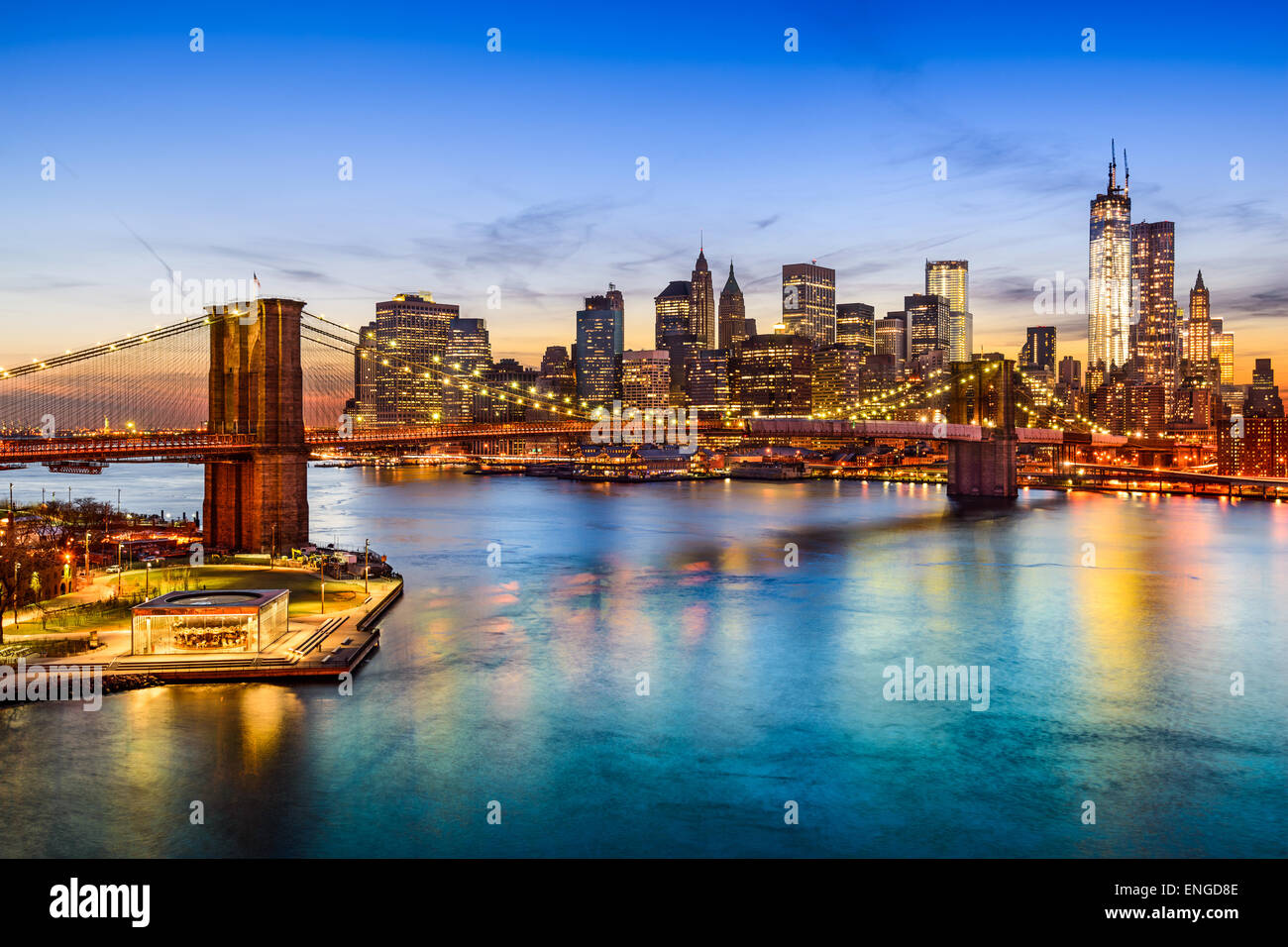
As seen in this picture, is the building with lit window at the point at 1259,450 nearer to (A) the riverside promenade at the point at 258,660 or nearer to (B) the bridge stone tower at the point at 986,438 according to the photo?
(B) the bridge stone tower at the point at 986,438

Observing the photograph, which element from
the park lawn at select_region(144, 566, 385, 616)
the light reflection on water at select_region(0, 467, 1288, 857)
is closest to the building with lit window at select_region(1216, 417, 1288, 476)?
the light reflection on water at select_region(0, 467, 1288, 857)

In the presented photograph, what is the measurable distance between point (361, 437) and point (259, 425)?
387 inches

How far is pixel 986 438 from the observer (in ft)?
253

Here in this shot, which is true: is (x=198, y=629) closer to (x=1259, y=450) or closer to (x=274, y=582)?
(x=274, y=582)

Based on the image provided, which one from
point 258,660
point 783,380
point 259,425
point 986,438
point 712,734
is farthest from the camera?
point 783,380

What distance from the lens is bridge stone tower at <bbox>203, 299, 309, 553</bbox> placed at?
33.9 meters

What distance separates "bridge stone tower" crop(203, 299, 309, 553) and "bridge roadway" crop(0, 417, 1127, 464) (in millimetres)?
937

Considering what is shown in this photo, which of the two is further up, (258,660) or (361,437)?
(361,437)

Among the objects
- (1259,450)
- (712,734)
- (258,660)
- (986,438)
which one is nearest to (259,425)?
(258,660)

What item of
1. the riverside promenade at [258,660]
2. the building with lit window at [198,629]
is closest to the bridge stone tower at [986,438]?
the riverside promenade at [258,660]

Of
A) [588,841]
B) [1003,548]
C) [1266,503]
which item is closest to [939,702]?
[588,841]

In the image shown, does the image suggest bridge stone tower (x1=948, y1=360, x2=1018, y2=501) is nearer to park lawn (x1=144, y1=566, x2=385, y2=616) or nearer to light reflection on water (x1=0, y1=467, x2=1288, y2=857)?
light reflection on water (x1=0, y1=467, x2=1288, y2=857)
